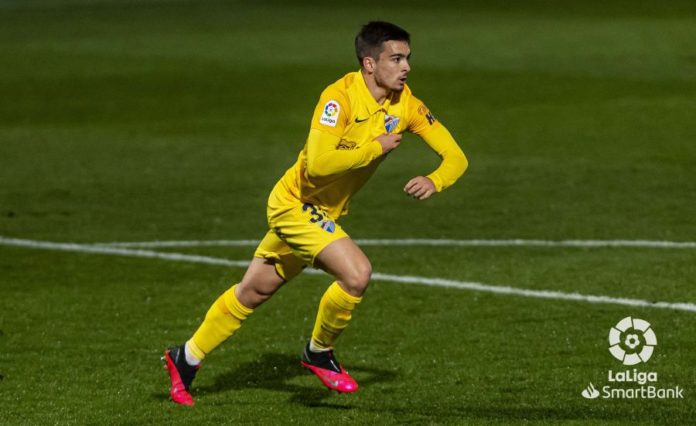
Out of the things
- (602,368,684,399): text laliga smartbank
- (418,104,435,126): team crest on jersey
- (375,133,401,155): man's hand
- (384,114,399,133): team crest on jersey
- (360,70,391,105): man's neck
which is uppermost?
(360,70,391,105): man's neck

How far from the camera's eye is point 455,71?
29.0 m

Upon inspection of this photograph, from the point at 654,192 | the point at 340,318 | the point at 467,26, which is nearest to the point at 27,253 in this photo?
the point at 340,318

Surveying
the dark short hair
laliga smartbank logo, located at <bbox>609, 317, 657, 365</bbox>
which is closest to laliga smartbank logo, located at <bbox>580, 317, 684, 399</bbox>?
laliga smartbank logo, located at <bbox>609, 317, 657, 365</bbox>

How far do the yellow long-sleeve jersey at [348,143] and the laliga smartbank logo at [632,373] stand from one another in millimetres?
→ 1498

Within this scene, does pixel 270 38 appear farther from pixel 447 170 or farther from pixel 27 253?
pixel 447 170

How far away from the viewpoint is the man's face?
314 inches

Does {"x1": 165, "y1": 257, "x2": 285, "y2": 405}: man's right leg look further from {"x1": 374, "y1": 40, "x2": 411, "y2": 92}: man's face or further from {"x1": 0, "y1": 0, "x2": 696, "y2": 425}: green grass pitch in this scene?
{"x1": 374, "y1": 40, "x2": 411, "y2": 92}: man's face

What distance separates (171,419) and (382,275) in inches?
163

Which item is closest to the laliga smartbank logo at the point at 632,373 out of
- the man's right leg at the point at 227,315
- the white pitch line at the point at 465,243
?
the man's right leg at the point at 227,315

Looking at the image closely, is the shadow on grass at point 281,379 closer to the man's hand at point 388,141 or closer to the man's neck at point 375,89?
the man's hand at point 388,141

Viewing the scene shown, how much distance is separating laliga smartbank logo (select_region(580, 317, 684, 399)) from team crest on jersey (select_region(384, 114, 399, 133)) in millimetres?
1860

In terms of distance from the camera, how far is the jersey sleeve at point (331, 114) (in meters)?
7.81

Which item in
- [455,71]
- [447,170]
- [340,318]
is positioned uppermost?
[455,71]

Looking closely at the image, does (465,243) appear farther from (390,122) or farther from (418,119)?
(390,122)
